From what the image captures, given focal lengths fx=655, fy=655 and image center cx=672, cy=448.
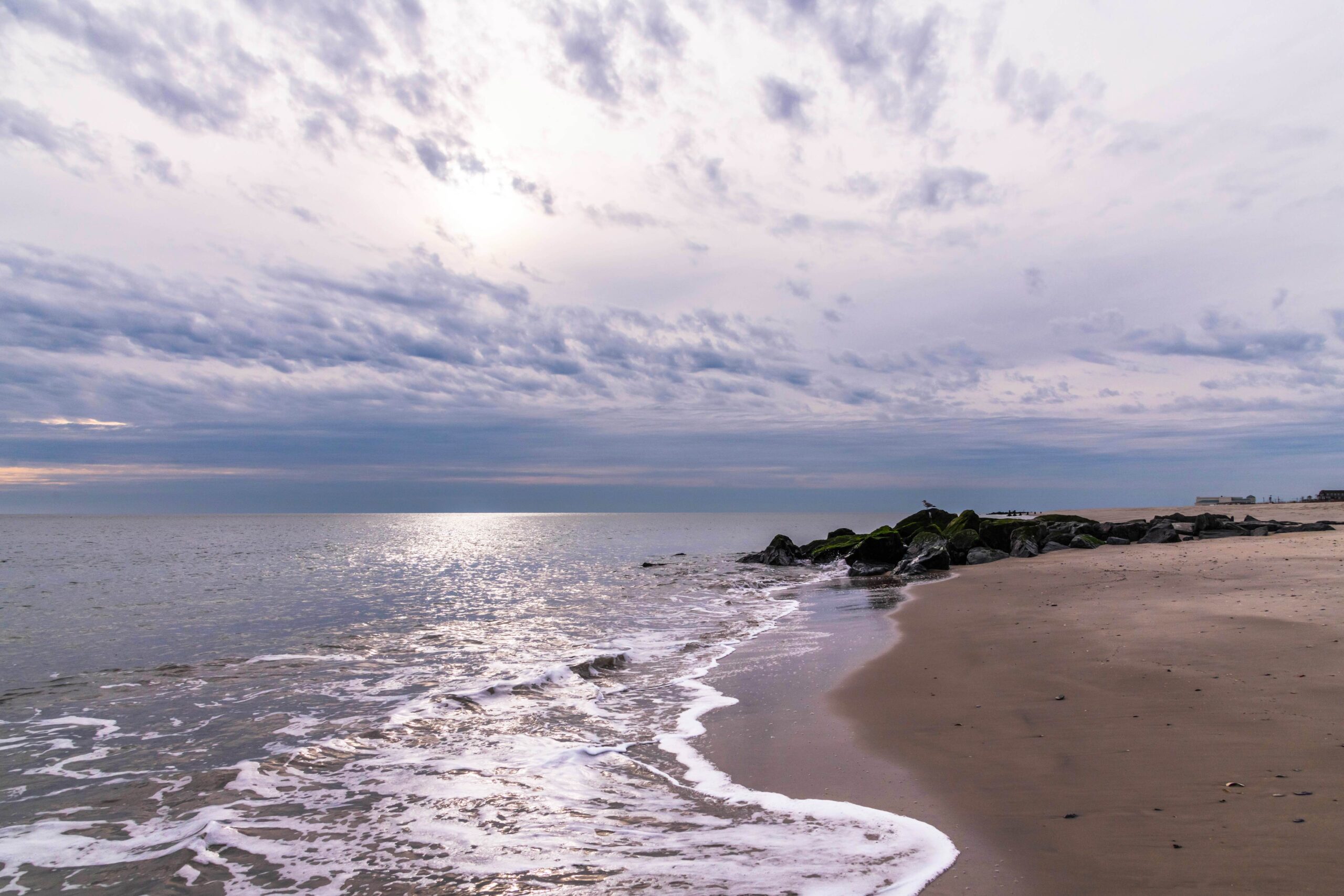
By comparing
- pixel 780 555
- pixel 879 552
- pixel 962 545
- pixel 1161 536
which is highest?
pixel 1161 536

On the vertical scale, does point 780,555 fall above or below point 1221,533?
below

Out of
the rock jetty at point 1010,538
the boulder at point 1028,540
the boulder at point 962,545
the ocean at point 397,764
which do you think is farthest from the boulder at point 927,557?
the ocean at point 397,764

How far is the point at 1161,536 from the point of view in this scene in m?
27.2

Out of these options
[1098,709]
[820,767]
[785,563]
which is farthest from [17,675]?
[785,563]

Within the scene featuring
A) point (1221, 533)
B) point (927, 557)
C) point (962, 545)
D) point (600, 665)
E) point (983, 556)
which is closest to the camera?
point (600, 665)

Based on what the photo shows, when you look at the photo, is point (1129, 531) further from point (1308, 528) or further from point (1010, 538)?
point (1308, 528)

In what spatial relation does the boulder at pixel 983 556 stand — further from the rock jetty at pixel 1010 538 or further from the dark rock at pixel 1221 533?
the dark rock at pixel 1221 533

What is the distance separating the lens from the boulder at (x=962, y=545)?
2745 centimetres

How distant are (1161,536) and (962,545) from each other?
800cm

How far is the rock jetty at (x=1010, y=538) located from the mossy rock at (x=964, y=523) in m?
0.04

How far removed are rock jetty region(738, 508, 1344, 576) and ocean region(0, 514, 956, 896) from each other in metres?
9.47

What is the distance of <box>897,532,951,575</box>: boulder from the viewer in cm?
2538

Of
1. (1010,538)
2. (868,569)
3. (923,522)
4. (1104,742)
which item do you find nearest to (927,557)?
(868,569)

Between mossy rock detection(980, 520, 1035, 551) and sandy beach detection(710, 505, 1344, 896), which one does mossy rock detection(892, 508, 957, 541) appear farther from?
sandy beach detection(710, 505, 1344, 896)
